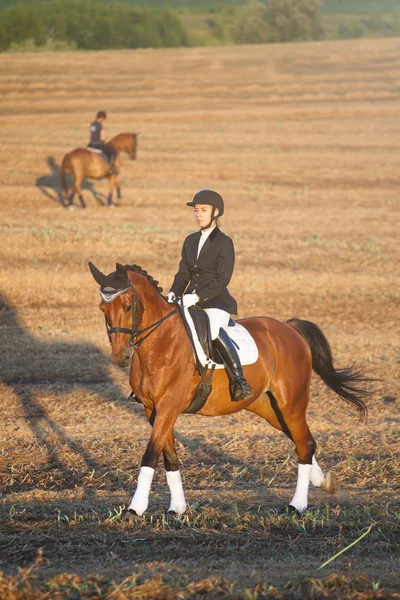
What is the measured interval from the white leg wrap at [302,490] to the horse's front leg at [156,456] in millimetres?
1310

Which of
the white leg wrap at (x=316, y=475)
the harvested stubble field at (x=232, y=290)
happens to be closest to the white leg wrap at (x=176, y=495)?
the harvested stubble field at (x=232, y=290)

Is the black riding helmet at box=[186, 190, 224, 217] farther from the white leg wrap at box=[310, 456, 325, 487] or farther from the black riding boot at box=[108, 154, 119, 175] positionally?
the black riding boot at box=[108, 154, 119, 175]

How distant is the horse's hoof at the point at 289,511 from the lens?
→ 28.9 feet

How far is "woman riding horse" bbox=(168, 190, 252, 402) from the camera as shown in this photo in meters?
8.91

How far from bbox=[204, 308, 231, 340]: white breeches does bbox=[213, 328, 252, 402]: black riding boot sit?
0.05m

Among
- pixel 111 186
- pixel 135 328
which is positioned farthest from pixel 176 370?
pixel 111 186

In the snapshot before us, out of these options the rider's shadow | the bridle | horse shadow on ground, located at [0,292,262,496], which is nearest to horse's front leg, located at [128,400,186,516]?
the bridle

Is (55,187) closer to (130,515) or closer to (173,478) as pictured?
(173,478)

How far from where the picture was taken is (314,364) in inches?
415

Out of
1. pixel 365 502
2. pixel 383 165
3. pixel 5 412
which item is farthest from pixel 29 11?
pixel 365 502

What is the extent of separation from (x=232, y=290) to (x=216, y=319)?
41.5 feet

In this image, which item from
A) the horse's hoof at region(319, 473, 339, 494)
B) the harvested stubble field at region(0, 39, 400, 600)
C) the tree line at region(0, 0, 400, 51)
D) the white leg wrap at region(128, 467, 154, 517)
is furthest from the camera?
the tree line at region(0, 0, 400, 51)

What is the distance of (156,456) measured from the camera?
27.5ft

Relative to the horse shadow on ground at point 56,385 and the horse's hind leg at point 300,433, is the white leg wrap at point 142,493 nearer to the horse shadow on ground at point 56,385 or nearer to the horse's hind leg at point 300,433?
the horse shadow on ground at point 56,385
